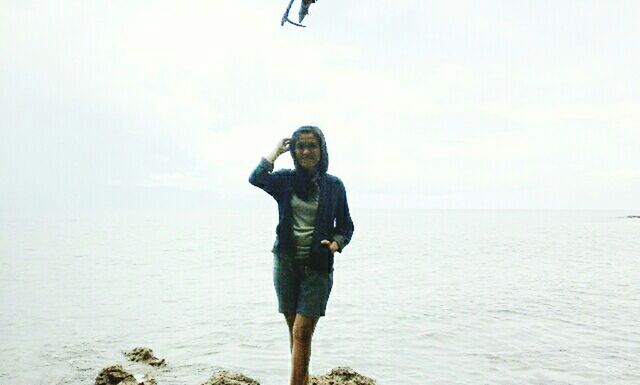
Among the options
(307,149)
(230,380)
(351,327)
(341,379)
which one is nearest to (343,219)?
(307,149)

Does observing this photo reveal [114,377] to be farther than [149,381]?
No

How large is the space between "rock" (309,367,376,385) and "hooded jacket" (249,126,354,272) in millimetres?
2542

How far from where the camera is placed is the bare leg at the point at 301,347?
4.34 meters

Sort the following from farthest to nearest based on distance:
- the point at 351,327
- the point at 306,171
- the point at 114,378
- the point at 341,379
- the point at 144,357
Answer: the point at 351,327 → the point at 144,357 → the point at 341,379 → the point at 114,378 → the point at 306,171

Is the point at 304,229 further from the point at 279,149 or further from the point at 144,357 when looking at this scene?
the point at 144,357

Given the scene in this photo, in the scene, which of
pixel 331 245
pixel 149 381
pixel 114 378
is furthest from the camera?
pixel 149 381

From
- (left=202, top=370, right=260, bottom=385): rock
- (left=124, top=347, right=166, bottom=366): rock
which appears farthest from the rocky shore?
(left=124, top=347, right=166, bottom=366): rock

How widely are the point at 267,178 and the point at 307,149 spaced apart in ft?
1.37

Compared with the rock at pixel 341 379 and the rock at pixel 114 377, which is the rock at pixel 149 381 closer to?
the rock at pixel 114 377

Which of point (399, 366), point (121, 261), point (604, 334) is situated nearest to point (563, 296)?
point (604, 334)

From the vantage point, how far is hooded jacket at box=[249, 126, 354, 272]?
14.1 feet

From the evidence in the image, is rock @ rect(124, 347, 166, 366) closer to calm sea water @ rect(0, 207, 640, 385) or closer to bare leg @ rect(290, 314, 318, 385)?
calm sea water @ rect(0, 207, 640, 385)

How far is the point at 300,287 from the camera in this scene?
174 inches

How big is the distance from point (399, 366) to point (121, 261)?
26503 mm
